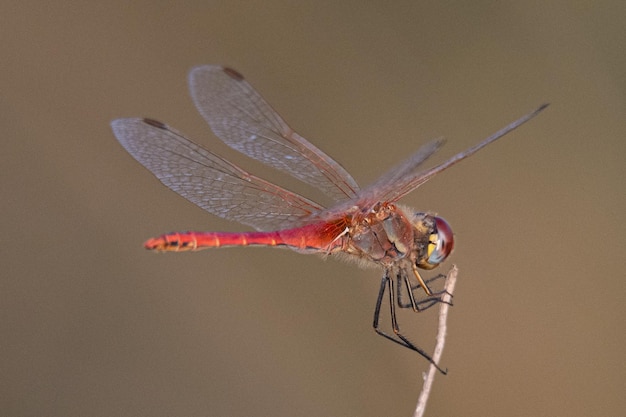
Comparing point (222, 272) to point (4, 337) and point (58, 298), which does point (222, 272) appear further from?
point (4, 337)

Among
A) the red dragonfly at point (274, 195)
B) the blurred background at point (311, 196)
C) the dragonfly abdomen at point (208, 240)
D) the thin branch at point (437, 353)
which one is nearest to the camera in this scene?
the thin branch at point (437, 353)

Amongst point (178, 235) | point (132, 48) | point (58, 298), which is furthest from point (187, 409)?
point (132, 48)

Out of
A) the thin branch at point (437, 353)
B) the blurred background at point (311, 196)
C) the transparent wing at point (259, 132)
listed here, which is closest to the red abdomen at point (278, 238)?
the transparent wing at point (259, 132)

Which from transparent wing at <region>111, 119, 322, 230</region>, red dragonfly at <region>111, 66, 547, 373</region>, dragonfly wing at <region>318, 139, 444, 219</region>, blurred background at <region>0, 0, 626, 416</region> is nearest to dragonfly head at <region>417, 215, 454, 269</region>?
red dragonfly at <region>111, 66, 547, 373</region>

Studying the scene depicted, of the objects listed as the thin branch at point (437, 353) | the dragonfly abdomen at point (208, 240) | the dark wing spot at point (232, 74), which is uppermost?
the dark wing spot at point (232, 74)

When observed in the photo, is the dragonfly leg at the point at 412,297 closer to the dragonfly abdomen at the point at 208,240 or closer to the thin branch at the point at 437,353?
the thin branch at the point at 437,353

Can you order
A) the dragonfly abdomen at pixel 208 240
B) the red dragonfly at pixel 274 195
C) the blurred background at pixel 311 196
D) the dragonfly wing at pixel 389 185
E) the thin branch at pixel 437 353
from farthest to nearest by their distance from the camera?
the blurred background at pixel 311 196
the red dragonfly at pixel 274 195
the dragonfly abdomen at pixel 208 240
the dragonfly wing at pixel 389 185
the thin branch at pixel 437 353

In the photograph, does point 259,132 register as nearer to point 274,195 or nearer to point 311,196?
point 274,195
